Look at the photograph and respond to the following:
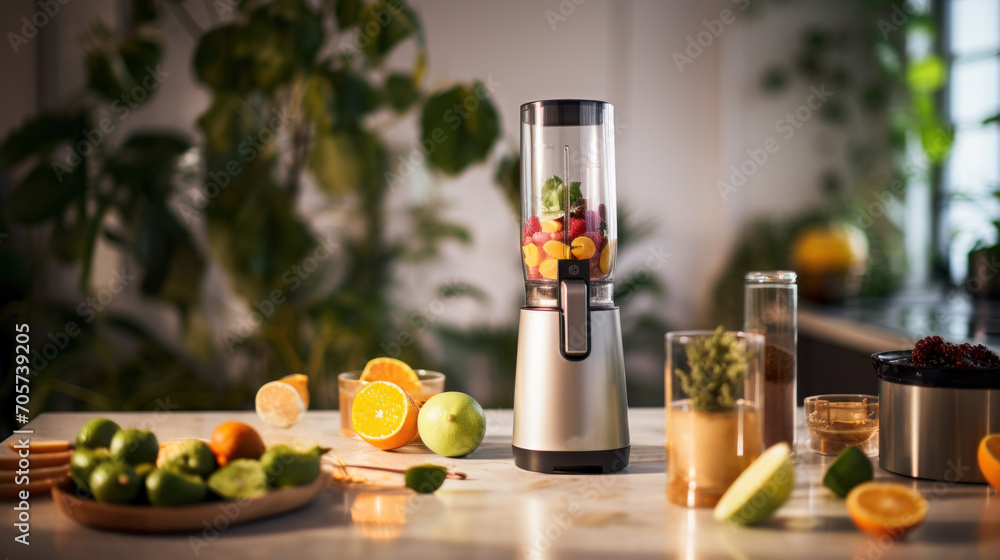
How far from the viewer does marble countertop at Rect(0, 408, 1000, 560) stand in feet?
2.88

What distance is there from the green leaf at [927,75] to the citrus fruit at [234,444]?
10.4ft

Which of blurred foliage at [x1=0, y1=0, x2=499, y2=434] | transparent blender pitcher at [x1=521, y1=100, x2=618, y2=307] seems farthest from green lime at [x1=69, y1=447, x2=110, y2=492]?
blurred foliage at [x1=0, y1=0, x2=499, y2=434]

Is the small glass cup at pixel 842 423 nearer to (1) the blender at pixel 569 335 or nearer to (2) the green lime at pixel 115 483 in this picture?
(1) the blender at pixel 569 335

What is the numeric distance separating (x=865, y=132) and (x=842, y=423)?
2566 mm

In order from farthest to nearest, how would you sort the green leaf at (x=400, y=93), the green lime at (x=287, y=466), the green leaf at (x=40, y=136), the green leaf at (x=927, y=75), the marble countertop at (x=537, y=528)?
the green leaf at (x=927, y=75)
the green leaf at (x=400, y=93)
the green leaf at (x=40, y=136)
the green lime at (x=287, y=466)
the marble countertop at (x=537, y=528)

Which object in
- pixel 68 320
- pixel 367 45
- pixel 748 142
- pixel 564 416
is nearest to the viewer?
pixel 564 416

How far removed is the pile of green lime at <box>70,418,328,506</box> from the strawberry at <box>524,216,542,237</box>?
438mm

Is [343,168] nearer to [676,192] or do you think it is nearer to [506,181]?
[506,181]

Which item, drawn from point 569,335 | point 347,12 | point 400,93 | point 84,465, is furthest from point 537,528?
point 400,93

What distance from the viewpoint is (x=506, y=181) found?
2.75m

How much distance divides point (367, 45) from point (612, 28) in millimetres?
1587

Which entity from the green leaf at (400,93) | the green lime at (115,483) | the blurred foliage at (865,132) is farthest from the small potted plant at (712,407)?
the blurred foliage at (865,132)

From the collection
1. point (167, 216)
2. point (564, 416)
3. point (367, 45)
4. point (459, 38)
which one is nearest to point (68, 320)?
point (167, 216)

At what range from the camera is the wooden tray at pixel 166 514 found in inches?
36.0
